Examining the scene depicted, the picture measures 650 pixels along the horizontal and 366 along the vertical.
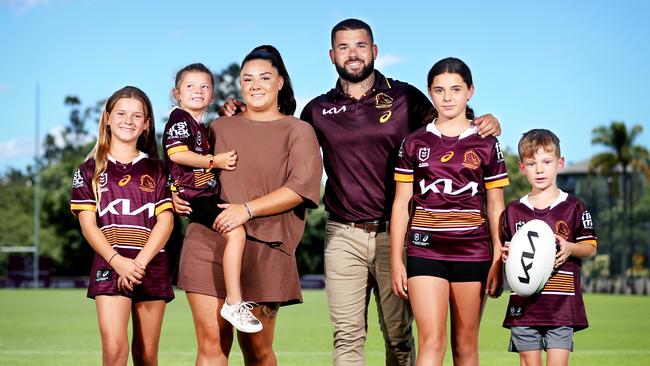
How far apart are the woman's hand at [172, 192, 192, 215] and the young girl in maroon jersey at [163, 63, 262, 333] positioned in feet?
0.11

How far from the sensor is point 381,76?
7.82m

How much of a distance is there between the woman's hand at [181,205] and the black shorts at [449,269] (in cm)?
160

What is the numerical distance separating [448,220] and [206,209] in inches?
66.3

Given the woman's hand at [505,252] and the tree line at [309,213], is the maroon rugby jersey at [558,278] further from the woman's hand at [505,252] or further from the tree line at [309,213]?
the tree line at [309,213]

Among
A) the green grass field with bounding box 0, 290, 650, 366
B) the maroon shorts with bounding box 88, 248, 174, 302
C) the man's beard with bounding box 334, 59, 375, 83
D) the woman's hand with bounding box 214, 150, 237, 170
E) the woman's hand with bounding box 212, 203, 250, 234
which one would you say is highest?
the man's beard with bounding box 334, 59, 375, 83

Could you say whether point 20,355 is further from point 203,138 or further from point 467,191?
point 467,191

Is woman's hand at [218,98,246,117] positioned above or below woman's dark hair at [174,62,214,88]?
below

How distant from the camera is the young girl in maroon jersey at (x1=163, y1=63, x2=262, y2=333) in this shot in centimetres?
627

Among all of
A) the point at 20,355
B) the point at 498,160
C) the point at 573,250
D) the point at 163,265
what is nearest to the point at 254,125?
the point at 163,265

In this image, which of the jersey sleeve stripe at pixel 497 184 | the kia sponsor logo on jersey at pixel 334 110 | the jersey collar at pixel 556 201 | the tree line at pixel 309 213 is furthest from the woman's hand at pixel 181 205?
the tree line at pixel 309 213

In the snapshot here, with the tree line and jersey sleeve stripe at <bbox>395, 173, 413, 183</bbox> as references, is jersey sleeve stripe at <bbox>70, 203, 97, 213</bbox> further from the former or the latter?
the tree line

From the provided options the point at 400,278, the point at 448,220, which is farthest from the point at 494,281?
the point at 400,278

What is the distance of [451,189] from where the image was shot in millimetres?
6723

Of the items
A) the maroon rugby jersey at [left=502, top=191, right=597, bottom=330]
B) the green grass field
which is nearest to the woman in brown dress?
the maroon rugby jersey at [left=502, top=191, right=597, bottom=330]
